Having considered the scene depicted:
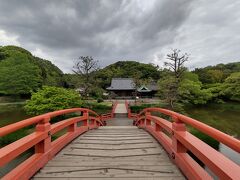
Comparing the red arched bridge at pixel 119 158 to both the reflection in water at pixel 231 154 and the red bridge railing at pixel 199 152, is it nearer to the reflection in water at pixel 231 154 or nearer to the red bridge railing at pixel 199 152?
the red bridge railing at pixel 199 152

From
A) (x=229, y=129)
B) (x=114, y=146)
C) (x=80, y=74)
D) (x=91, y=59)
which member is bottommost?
(x=229, y=129)

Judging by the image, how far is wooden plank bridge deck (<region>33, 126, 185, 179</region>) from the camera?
2.58 meters

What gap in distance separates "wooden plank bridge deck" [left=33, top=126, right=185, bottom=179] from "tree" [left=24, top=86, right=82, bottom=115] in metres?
17.6

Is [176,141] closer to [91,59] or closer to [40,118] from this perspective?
[40,118]

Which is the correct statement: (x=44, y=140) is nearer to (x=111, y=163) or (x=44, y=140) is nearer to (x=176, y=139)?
(x=111, y=163)

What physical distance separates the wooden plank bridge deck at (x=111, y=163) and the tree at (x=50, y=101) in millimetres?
17562

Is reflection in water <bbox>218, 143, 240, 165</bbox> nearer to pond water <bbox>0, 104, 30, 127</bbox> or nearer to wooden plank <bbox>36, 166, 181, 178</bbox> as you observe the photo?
wooden plank <bbox>36, 166, 181, 178</bbox>

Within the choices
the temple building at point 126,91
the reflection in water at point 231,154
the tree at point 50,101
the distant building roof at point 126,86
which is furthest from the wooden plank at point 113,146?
the temple building at point 126,91

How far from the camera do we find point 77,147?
4.03m

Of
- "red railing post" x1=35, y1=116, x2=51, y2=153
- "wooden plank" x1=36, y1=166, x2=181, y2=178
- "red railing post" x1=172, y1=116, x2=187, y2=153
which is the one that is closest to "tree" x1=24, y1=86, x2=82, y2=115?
"red railing post" x1=35, y1=116, x2=51, y2=153

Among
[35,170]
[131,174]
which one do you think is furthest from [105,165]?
[35,170]

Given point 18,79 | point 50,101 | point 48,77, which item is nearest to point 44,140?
point 50,101

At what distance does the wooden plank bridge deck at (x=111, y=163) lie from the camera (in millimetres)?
2575

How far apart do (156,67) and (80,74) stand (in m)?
45.5
